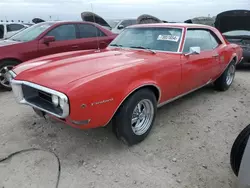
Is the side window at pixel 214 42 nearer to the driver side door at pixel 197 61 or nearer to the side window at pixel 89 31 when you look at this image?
the driver side door at pixel 197 61

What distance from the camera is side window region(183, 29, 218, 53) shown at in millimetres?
3792

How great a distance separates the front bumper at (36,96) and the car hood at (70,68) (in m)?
0.06

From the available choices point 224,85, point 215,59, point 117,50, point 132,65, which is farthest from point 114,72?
point 224,85

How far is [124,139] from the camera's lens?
9.21 ft

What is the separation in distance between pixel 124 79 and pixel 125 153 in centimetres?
93

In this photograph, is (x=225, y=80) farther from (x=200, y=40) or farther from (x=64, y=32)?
(x=64, y=32)

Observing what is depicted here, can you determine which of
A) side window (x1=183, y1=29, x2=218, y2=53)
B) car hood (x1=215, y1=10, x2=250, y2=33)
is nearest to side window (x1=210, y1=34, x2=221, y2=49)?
side window (x1=183, y1=29, x2=218, y2=53)

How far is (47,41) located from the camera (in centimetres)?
519

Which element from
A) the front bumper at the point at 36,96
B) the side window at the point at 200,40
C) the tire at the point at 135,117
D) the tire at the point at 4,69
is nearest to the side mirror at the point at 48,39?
the tire at the point at 4,69

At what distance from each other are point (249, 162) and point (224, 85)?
3.68 metres

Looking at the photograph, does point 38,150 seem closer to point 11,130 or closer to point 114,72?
point 11,130

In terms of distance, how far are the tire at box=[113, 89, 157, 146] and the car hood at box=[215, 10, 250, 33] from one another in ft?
22.1

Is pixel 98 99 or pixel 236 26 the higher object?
pixel 236 26

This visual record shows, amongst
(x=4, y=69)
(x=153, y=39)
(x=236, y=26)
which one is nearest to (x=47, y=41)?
(x=4, y=69)
